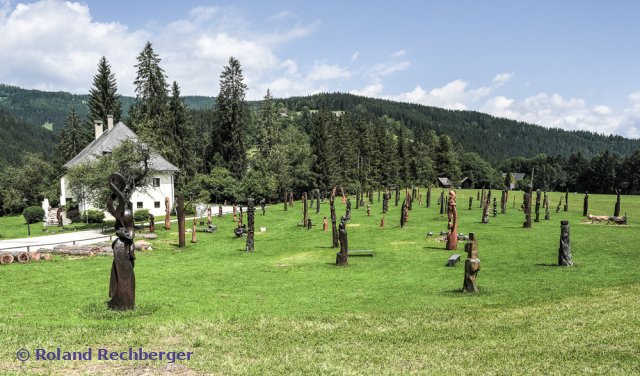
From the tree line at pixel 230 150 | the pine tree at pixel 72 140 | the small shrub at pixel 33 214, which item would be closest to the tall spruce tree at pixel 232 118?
the tree line at pixel 230 150

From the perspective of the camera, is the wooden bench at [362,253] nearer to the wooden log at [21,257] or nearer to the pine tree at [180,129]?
the wooden log at [21,257]

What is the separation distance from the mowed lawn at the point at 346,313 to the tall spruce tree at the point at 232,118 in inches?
2030

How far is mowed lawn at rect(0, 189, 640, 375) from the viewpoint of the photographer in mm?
10391

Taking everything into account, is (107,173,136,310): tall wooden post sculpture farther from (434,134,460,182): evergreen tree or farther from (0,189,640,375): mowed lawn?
(434,134,460,182): evergreen tree

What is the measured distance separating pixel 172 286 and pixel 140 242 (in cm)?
1549

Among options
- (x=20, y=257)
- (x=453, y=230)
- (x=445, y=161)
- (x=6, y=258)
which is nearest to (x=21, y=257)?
(x=20, y=257)

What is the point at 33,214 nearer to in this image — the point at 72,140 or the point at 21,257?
the point at 72,140

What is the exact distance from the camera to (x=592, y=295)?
16125mm

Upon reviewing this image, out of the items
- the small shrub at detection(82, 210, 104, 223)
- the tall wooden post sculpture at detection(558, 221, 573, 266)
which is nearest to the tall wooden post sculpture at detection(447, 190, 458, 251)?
the tall wooden post sculpture at detection(558, 221, 573, 266)

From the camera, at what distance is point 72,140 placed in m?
87.8

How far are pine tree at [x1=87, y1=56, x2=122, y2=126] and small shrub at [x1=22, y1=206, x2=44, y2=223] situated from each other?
78.5 feet

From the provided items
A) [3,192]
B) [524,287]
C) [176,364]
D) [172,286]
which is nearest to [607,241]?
[524,287]

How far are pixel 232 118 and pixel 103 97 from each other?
21.7 m

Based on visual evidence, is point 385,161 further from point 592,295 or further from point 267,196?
point 592,295
